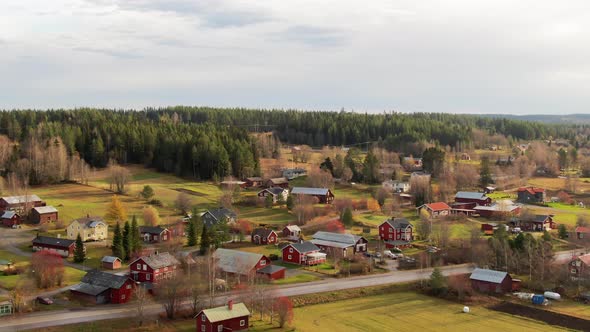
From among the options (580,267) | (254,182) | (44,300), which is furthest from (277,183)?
(44,300)

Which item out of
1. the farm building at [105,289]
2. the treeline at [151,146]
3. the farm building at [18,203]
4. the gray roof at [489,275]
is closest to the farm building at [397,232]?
the gray roof at [489,275]

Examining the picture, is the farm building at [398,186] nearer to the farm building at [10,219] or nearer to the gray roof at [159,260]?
the gray roof at [159,260]

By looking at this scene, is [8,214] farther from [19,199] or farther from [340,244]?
[340,244]

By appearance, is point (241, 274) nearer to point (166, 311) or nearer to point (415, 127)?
point (166, 311)

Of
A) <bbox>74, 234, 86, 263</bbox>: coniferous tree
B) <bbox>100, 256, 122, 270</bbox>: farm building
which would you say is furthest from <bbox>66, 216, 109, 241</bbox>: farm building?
<bbox>100, 256, 122, 270</bbox>: farm building

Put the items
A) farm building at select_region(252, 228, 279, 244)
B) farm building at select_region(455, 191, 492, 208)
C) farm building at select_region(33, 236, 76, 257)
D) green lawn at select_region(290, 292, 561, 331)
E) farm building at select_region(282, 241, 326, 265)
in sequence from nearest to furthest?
green lawn at select_region(290, 292, 561, 331), farm building at select_region(282, 241, 326, 265), farm building at select_region(33, 236, 76, 257), farm building at select_region(252, 228, 279, 244), farm building at select_region(455, 191, 492, 208)

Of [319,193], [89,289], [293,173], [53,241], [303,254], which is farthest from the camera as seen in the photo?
[293,173]

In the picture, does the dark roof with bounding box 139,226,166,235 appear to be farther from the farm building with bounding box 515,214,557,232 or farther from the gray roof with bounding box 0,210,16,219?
the farm building with bounding box 515,214,557,232

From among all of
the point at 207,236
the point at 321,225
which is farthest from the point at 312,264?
the point at 321,225
